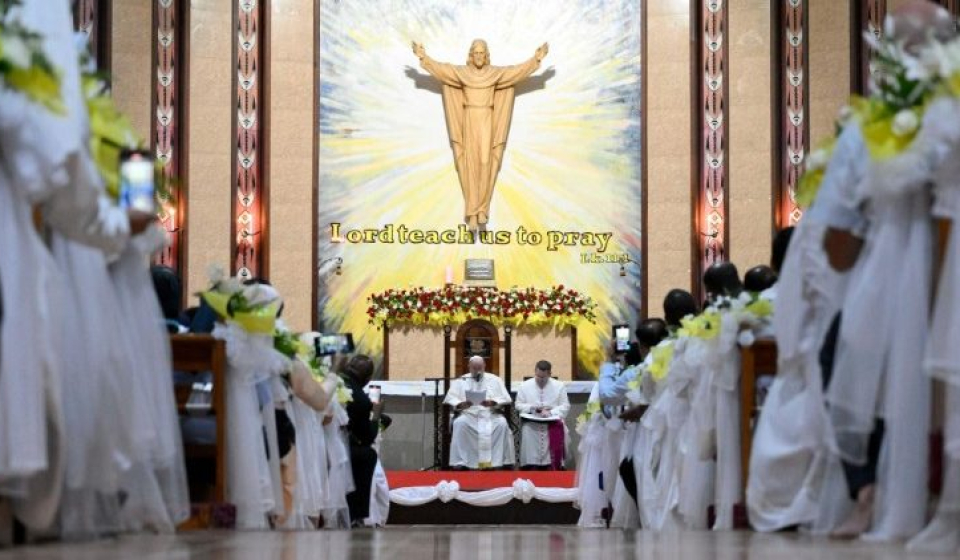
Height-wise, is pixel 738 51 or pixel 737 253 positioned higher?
pixel 738 51

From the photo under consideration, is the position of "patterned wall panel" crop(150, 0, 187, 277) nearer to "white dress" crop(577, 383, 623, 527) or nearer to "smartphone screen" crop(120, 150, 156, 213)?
"white dress" crop(577, 383, 623, 527)

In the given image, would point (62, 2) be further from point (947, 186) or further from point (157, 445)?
point (947, 186)

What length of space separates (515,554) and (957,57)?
86.7 inches

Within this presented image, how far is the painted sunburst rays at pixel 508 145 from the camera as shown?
19.0 metres

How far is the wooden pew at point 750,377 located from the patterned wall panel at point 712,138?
10.8 m

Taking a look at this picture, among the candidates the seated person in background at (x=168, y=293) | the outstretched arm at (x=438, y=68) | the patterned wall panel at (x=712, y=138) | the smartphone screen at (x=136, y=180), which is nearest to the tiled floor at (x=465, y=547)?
the smartphone screen at (x=136, y=180)

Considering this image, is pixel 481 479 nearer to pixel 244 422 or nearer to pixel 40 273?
pixel 244 422

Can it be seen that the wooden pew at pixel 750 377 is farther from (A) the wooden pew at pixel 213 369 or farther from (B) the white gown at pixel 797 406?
(A) the wooden pew at pixel 213 369

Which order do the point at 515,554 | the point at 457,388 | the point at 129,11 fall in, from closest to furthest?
the point at 515,554 < the point at 457,388 < the point at 129,11

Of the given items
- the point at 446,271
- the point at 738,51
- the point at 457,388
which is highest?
the point at 738,51

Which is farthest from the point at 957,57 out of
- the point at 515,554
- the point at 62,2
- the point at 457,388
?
the point at 457,388

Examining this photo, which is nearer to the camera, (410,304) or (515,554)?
(515,554)

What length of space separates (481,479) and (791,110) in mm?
6619

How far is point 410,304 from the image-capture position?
724 inches
